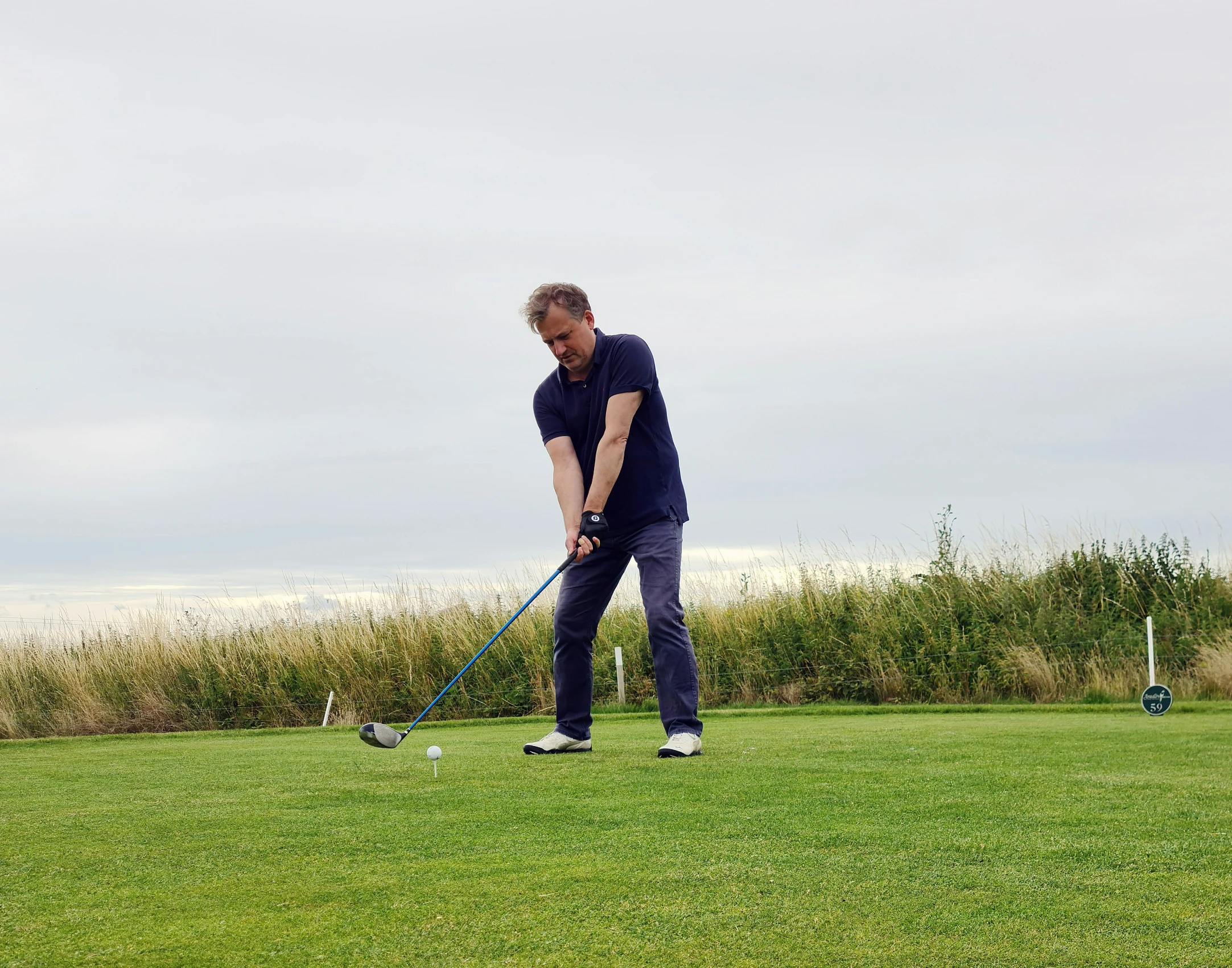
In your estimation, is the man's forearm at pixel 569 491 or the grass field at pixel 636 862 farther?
the man's forearm at pixel 569 491

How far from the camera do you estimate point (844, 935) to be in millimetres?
1791

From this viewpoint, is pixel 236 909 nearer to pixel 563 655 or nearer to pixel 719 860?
pixel 719 860

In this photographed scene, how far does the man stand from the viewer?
14.9 ft

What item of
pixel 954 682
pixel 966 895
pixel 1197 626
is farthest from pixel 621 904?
pixel 1197 626

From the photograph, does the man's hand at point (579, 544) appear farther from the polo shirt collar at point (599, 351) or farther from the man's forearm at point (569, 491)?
the polo shirt collar at point (599, 351)

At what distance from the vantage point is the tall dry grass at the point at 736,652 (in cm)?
988

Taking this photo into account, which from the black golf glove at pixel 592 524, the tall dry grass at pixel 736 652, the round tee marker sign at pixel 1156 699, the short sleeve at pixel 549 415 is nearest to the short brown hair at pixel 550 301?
the short sleeve at pixel 549 415

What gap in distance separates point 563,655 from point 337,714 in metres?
5.86

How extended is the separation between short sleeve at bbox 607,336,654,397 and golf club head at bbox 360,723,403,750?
161 cm

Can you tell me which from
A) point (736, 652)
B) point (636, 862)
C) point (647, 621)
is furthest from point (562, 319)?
point (736, 652)

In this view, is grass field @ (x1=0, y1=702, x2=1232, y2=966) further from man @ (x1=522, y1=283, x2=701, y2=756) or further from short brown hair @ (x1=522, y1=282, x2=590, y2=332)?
short brown hair @ (x1=522, y1=282, x2=590, y2=332)

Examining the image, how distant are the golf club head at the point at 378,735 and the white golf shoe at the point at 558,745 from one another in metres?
0.64

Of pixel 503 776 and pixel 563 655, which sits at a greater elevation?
pixel 563 655

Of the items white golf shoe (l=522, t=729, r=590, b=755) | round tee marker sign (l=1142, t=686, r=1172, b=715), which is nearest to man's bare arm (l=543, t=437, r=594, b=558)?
white golf shoe (l=522, t=729, r=590, b=755)
